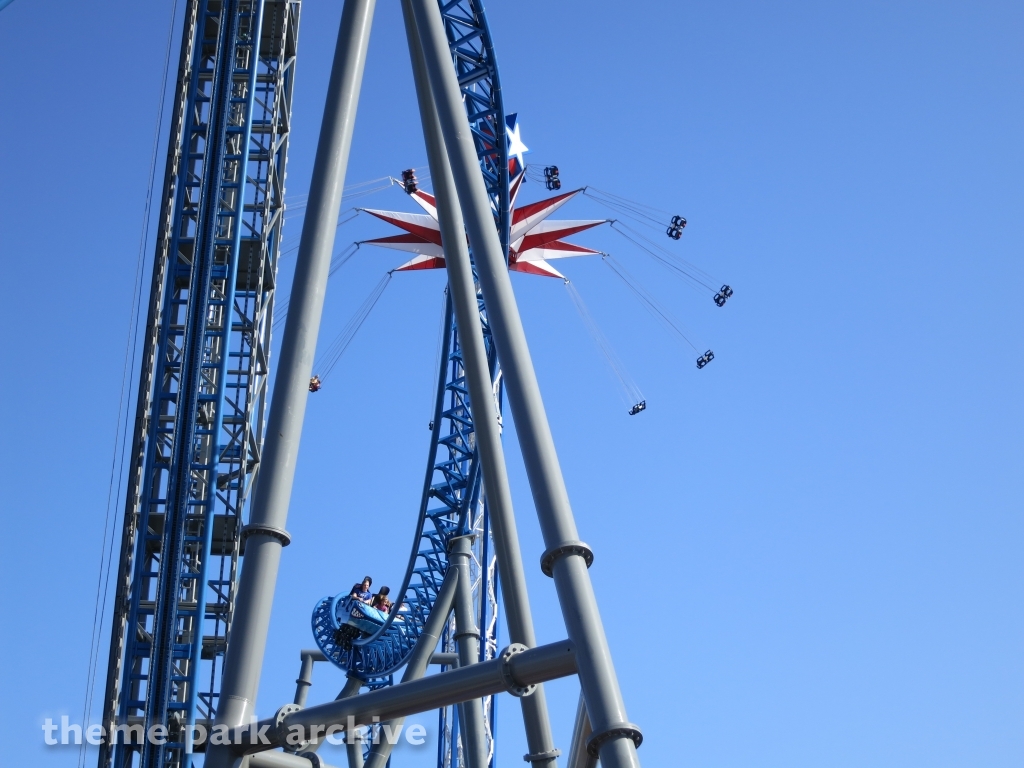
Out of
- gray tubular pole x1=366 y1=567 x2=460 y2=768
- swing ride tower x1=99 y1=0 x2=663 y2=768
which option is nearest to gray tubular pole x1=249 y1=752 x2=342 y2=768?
swing ride tower x1=99 y1=0 x2=663 y2=768

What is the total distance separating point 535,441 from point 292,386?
1.58 meters

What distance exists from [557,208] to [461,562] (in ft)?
30.2

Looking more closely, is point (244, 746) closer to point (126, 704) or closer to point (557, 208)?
point (126, 704)

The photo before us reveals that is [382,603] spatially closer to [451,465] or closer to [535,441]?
[451,465]

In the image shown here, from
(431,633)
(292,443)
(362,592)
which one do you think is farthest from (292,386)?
(362,592)

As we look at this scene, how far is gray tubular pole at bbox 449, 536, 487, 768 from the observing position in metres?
12.8

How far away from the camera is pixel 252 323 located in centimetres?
1667

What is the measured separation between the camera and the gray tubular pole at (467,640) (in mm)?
12812

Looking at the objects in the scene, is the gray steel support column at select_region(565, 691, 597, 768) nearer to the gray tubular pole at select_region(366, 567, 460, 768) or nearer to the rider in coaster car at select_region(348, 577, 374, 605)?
the gray tubular pole at select_region(366, 567, 460, 768)

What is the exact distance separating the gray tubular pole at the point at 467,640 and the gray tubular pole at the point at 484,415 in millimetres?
2185

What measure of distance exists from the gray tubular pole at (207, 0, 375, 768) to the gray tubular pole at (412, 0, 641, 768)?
24.9 inches

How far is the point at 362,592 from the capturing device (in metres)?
16.7

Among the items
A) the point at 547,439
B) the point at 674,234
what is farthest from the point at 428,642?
the point at 674,234

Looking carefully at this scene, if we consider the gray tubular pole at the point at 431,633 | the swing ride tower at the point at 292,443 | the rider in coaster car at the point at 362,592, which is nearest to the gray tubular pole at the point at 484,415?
the swing ride tower at the point at 292,443
